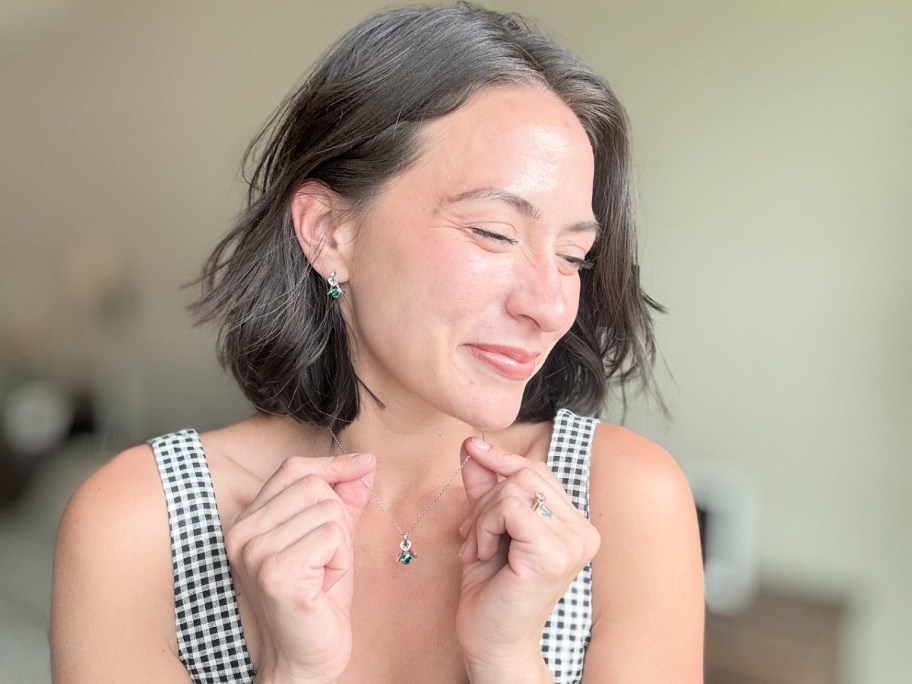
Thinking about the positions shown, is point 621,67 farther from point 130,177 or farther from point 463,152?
point 130,177

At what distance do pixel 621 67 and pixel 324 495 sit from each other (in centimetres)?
181

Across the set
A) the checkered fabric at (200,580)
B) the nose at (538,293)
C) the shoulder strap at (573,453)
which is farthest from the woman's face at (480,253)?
the checkered fabric at (200,580)

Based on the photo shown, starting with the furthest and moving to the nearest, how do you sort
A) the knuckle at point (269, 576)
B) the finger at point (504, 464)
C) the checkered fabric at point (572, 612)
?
the checkered fabric at point (572, 612)
the finger at point (504, 464)
the knuckle at point (269, 576)

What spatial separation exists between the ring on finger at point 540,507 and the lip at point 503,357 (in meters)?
0.15

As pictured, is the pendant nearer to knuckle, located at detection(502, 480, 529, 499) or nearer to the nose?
knuckle, located at detection(502, 480, 529, 499)

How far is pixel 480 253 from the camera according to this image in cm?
109

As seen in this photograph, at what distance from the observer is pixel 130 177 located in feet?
10.4

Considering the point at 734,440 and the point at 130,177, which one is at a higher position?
the point at 130,177

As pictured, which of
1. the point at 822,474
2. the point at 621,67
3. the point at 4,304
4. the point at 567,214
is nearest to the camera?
the point at 567,214

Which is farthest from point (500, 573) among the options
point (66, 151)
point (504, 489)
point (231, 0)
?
point (66, 151)

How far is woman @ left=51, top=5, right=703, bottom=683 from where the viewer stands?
1.04 meters

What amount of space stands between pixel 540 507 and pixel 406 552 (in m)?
0.28

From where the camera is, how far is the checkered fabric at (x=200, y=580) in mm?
1214

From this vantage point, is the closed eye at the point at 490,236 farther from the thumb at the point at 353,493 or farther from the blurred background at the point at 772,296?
the blurred background at the point at 772,296
